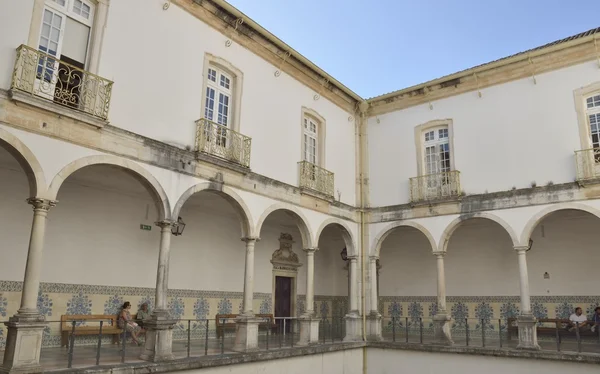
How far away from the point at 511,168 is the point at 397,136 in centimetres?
337

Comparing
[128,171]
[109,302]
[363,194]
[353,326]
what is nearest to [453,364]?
[353,326]

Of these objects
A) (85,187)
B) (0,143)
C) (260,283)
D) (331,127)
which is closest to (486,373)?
(260,283)

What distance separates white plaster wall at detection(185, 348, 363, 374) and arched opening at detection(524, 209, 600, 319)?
521cm

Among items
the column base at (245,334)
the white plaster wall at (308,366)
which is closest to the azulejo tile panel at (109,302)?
the column base at (245,334)

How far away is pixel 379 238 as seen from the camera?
13.9 meters

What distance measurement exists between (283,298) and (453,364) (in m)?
5.33

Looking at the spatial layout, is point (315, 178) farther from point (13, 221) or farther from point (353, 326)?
point (13, 221)

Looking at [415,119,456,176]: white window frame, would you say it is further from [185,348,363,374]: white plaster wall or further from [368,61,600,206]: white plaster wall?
[185,348,363,374]: white plaster wall

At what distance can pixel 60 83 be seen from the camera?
25.4 ft

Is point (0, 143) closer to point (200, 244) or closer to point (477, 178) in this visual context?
point (200, 244)

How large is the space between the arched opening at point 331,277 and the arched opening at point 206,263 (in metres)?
3.76

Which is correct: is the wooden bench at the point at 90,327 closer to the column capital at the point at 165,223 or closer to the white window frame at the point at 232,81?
the column capital at the point at 165,223

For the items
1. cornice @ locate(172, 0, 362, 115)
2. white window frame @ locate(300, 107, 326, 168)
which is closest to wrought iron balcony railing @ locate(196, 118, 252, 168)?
cornice @ locate(172, 0, 362, 115)

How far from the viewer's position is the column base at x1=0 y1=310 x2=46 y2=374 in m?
6.33
